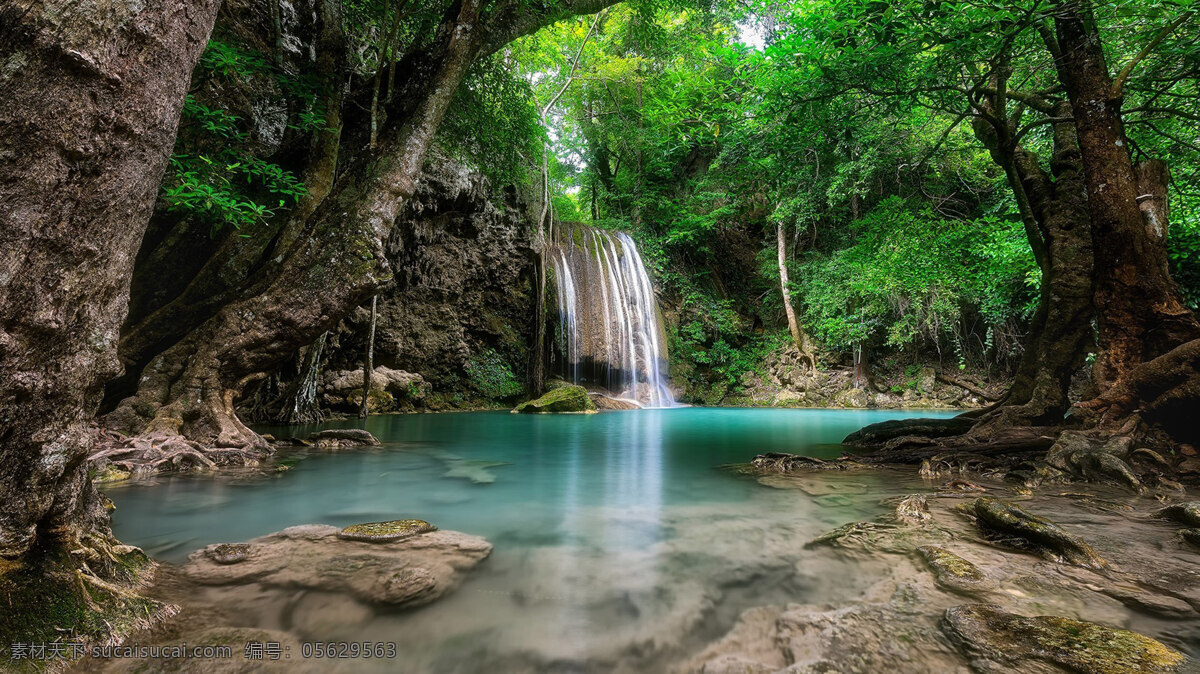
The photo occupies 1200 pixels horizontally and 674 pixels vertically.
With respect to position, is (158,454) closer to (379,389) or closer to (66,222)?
(66,222)

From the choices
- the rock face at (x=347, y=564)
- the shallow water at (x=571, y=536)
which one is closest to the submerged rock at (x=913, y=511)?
the shallow water at (x=571, y=536)

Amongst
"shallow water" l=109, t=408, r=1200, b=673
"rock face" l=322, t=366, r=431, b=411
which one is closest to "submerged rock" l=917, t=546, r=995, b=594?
"shallow water" l=109, t=408, r=1200, b=673

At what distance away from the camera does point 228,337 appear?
3.98 meters

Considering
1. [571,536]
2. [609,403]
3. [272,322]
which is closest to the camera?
[571,536]

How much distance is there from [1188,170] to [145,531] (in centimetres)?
988

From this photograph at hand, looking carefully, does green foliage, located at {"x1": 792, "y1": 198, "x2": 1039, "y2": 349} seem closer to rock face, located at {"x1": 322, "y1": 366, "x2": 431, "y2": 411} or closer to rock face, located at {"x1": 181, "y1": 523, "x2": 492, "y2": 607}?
rock face, located at {"x1": 181, "y1": 523, "x2": 492, "y2": 607}

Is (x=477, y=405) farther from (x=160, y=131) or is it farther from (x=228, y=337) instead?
(x=160, y=131)

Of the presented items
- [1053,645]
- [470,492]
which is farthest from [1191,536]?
[470,492]

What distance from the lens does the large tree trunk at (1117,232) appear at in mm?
3492

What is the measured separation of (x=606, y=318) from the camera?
14.3 meters

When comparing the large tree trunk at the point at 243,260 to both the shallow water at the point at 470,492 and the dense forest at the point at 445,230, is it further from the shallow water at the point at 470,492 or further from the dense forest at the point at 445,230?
the shallow water at the point at 470,492

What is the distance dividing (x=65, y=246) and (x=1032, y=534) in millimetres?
3533

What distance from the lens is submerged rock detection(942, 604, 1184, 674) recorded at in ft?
3.78

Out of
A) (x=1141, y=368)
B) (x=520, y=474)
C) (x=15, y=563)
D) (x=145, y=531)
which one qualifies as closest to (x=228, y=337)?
(x=145, y=531)
